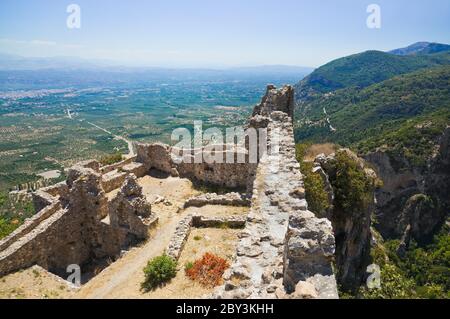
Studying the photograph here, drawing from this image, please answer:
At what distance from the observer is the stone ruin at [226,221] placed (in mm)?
5398

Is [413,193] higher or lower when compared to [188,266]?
lower

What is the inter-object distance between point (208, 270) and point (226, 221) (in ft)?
9.92

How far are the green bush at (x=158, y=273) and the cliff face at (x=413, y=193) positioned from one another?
64143mm

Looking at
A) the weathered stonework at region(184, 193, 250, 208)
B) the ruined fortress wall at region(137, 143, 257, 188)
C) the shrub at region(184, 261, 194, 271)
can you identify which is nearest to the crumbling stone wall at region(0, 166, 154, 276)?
the weathered stonework at region(184, 193, 250, 208)

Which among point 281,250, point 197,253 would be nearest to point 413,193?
point 197,253

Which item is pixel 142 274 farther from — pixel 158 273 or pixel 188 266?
pixel 188 266

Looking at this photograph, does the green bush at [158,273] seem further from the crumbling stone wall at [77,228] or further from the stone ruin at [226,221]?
the crumbling stone wall at [77,228]

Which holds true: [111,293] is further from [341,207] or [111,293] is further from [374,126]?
[374,126]

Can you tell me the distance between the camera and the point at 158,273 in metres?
9.80

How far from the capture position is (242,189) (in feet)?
53.4

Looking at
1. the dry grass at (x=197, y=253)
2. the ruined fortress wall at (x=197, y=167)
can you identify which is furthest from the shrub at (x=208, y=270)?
the ruined fortress wall at (x=197, y=167)

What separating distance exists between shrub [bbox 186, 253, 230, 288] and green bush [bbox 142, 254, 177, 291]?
506 mm
